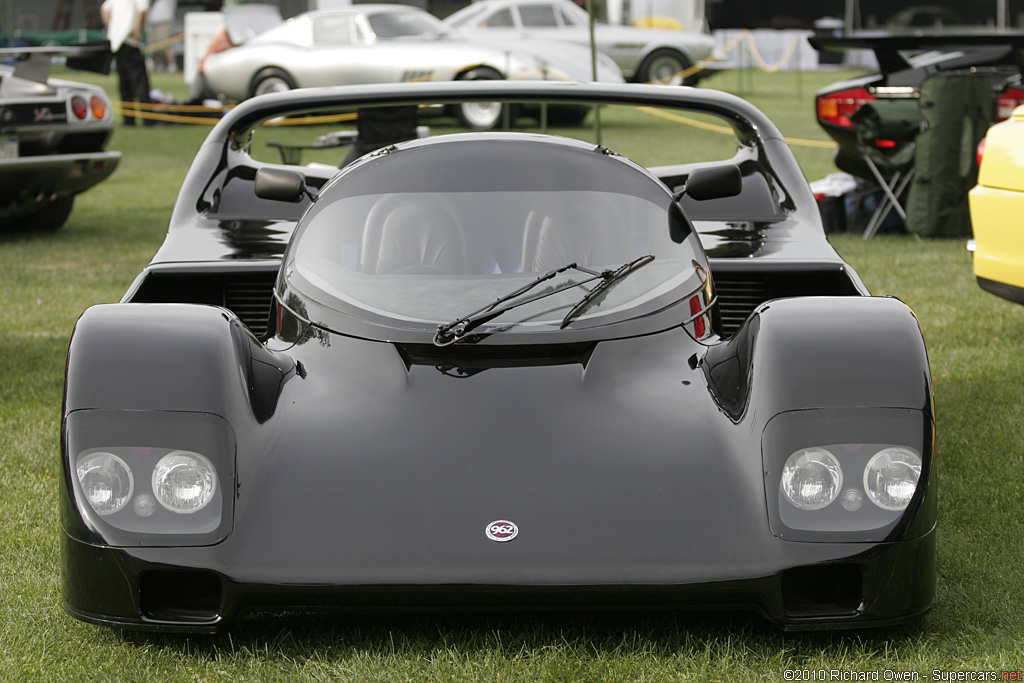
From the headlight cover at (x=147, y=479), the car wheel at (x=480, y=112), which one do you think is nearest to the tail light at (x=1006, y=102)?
the headlight cover at (x=147, y=479)

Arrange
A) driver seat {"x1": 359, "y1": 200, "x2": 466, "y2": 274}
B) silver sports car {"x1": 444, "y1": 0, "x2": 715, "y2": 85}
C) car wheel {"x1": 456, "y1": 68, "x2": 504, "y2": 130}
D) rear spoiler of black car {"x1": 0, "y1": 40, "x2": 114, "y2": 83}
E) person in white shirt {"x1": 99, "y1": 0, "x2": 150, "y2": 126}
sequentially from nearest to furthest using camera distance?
driver seat {"x1": 359, "y1": 200, "x2": 466, "y2": 274}
rear spoiler of black car {"x1": 0, "y1": 40, "x2": 114, "y2": 83}
car wheel {"x1": 456, "y1": 68, "x2": 504, "y2": 130}
person in white shirt {"x1": 99, "y1": 0, "x2": 150, "y2": 126}
silver sports car {"x1": 444, "y1": 0, "x2": 715, "y2": 85}

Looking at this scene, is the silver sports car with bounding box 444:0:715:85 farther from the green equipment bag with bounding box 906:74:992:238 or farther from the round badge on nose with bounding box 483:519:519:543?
the round badge on nose with bounding box 483:519:519:543

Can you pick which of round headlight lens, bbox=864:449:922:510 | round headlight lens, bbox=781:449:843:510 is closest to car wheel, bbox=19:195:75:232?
round headlight lens, bbox=781:449:843:510

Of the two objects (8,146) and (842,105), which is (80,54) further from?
(842,105)

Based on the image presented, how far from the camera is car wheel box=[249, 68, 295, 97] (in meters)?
17.8

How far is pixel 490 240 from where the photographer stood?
3490mm

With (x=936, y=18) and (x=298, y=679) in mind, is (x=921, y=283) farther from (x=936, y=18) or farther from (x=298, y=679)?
(x=936, y=18)

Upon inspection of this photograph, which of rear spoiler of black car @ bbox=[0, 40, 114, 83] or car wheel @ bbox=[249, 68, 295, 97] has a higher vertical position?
rear spoiler of black car @ bbox=[0, 40, 114, 83]

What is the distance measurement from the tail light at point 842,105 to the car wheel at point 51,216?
6134mm

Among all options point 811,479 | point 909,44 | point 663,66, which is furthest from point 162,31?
point 811,479

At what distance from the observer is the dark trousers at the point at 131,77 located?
18328mm

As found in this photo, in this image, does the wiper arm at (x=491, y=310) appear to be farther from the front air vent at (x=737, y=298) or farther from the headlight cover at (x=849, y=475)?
the front air vent at (x=737, y=298)

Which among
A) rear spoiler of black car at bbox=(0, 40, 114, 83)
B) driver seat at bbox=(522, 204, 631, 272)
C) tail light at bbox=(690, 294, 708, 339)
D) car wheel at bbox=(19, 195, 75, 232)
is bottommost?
car wheel at bbox=(19, 195, 75, 232)

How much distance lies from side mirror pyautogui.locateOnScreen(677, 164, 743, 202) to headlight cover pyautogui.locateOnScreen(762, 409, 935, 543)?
1364 millimetres
